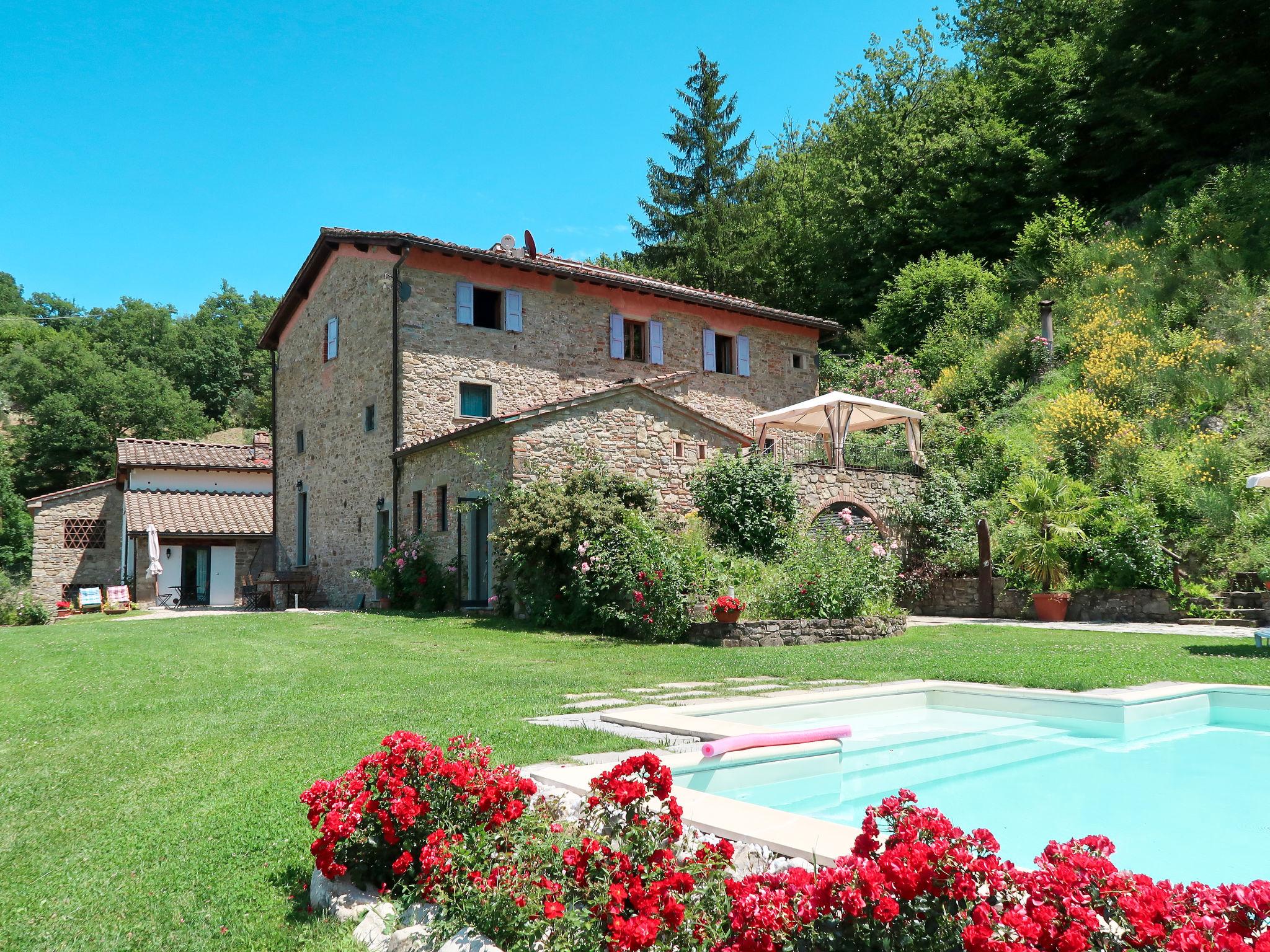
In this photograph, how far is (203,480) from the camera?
1064 inches

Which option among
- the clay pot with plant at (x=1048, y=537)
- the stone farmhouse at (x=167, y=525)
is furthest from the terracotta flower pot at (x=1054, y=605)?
the stone farmhouse at (x=167, y=525)

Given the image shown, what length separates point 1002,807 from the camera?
438 cm

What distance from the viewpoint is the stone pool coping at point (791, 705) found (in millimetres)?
2682

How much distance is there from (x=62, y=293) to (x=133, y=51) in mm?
49384

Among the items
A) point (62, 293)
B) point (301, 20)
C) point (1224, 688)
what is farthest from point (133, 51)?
point (62, 293)

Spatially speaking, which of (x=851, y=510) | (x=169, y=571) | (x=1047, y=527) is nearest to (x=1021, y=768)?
(x=1047, y=527)

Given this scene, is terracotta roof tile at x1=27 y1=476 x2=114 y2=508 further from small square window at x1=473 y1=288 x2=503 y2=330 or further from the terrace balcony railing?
the terrace balcony railing

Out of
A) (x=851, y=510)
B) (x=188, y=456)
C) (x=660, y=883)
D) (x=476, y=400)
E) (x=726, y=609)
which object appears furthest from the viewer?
(x=188, y=456)

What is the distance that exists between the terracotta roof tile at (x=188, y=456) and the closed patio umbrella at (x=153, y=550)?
383cm

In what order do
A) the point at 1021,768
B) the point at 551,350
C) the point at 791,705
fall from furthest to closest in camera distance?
the point at 551,350 < the point at 791,705 < the point at 1021,768

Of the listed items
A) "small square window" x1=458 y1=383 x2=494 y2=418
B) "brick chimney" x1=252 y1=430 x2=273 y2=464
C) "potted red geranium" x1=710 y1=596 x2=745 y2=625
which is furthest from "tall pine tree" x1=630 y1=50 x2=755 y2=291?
"potted red geranium" x1=710 y1=596 x2=745 y2=625

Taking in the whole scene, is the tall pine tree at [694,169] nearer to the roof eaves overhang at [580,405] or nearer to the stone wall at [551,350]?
the stone wall at [551,350]

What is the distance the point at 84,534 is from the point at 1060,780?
31.0 meters

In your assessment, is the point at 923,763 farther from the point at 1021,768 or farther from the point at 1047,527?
the point at 1047,527
